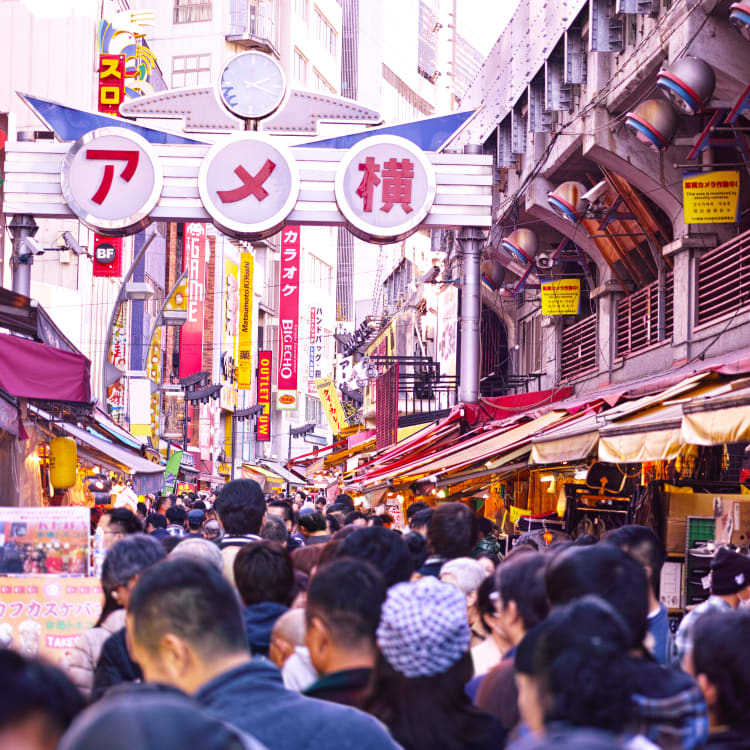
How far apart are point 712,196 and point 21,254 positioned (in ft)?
38.6

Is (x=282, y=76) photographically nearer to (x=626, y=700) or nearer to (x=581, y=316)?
(x=581, y=316)

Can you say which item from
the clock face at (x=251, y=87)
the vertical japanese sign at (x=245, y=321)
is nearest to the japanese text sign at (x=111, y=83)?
the clock face at (x=251, y=87)

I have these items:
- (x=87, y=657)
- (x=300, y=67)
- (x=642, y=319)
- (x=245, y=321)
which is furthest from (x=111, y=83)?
(x=300, y=67)

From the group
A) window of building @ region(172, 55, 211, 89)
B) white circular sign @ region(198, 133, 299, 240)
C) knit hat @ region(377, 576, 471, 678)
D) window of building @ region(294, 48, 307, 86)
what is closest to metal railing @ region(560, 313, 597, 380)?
white circular sign @ region(198, 133, 299, 240)

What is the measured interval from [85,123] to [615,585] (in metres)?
18.7

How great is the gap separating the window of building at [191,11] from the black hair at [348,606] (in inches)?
3040

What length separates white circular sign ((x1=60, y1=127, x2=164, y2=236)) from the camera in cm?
2098

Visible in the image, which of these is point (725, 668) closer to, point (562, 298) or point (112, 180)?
point (562, 298)

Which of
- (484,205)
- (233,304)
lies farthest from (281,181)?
(233,304)

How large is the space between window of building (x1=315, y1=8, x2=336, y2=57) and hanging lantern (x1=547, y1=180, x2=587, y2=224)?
237 ft

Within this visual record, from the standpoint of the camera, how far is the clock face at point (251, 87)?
21.8 metres

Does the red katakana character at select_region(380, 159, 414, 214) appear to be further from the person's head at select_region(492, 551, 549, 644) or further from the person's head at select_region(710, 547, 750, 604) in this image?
the person's head at select_region(492, 551, 549, 644)

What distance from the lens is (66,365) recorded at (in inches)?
517

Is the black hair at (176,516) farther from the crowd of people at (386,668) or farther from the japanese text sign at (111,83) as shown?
the japanese text sign at (111,83)
